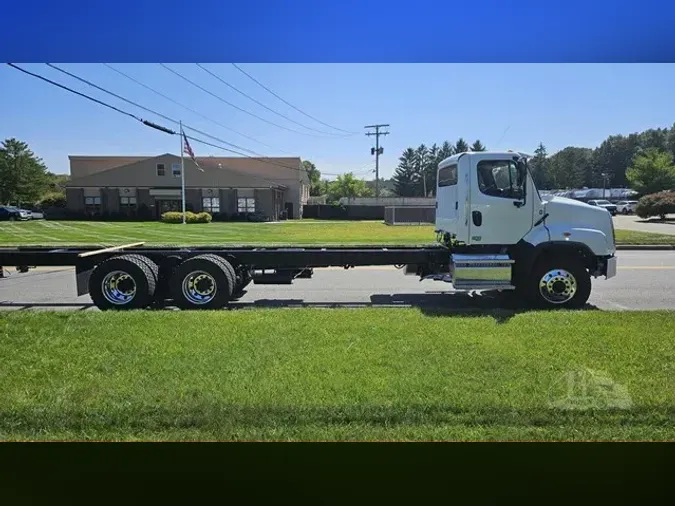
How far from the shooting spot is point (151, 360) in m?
4.70

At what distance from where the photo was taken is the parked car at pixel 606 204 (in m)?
6.94

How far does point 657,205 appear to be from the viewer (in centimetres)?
654

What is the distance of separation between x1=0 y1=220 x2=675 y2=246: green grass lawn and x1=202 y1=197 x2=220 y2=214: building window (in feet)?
0.78

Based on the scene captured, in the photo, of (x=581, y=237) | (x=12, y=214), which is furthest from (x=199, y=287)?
(x=581, y=237)

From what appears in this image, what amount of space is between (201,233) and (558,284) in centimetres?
506

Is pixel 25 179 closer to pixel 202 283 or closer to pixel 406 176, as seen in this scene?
pixel 202 283

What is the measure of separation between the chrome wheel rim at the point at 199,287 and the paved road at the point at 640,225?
5849mm

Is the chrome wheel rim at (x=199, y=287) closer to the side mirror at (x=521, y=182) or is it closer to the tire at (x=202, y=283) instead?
the tire at (x=202, y=283)

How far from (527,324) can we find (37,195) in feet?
19.7

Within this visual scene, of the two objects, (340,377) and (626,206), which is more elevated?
(626,206)

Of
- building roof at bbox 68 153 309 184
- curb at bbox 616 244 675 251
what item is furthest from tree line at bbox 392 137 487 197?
curb at bbox 616 244 675 251

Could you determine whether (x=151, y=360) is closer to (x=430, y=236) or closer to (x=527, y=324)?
(x=527, y=324)
